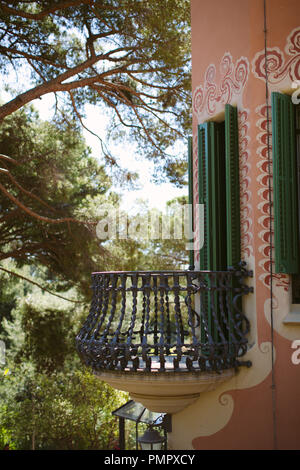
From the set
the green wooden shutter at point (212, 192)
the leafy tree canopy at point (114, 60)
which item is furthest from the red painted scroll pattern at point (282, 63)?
the leafy tree canopy at point (114, 60)

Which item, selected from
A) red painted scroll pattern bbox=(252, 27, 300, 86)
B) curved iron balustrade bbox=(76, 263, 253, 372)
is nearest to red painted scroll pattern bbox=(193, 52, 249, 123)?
red painted scroll pattern bbox=(252, 27, 300, 86)

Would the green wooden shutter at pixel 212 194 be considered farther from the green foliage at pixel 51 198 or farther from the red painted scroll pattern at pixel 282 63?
the green foliage at pixel 51 198

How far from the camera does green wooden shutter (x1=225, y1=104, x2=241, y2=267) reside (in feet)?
17.1

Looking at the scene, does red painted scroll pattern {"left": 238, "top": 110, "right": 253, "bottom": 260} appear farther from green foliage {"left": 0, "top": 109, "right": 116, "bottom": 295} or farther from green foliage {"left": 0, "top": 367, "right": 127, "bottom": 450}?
green foliage {"left": 0, "top": 367, "right": 127, "bottom": 450}

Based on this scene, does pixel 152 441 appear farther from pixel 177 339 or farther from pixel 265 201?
pixel 265 201

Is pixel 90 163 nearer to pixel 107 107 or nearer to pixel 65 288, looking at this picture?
pixel 107 107

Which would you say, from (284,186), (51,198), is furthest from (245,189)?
(51,198)

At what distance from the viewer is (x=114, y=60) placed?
Result: 1059 cm

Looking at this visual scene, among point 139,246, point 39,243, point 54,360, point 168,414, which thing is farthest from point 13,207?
point 168,414

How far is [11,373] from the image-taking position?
18.5 m

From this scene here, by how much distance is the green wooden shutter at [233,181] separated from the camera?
5.21 m

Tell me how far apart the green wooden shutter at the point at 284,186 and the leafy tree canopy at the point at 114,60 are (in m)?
5.48

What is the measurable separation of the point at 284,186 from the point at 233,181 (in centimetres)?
60

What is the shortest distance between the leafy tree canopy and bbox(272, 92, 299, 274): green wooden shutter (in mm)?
5480
